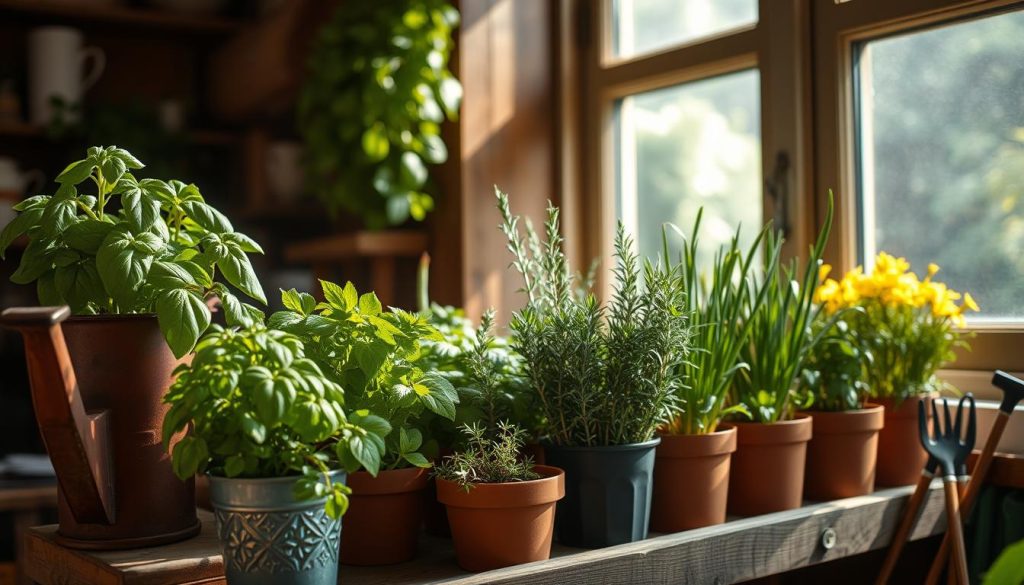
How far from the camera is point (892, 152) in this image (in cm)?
176

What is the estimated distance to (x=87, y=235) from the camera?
0.97 metres

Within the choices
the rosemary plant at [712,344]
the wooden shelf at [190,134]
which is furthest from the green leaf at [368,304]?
the wooden shelf at [190,134]

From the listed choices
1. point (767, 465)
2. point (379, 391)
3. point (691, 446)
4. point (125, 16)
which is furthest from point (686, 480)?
point (125, 16)

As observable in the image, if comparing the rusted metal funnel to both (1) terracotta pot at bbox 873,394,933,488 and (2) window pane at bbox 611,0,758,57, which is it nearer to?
(1) terracotta pot at bbox 873,394,933,488

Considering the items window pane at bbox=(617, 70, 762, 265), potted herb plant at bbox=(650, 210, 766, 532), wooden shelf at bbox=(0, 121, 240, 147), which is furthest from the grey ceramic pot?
wooden shelf at bbox=(0, 121, 240, 147)

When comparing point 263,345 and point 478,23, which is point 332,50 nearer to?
point 478,23

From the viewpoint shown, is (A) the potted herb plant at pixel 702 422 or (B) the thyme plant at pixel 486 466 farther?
(A) the potted herb plant at pixel 702 422

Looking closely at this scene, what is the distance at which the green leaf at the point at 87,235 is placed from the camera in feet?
3.17

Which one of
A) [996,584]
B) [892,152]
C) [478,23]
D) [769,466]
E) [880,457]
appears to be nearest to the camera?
[996,584]

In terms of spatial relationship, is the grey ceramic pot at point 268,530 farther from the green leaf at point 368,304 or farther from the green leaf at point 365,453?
the green leaf at point 368,304

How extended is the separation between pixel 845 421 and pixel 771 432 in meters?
0.15

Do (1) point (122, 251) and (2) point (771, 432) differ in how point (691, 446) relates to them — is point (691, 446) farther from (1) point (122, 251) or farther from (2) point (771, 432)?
(1) point (122, 251)

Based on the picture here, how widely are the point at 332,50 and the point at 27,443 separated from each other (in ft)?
4.64

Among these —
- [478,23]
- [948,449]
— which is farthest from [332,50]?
[948,449]
